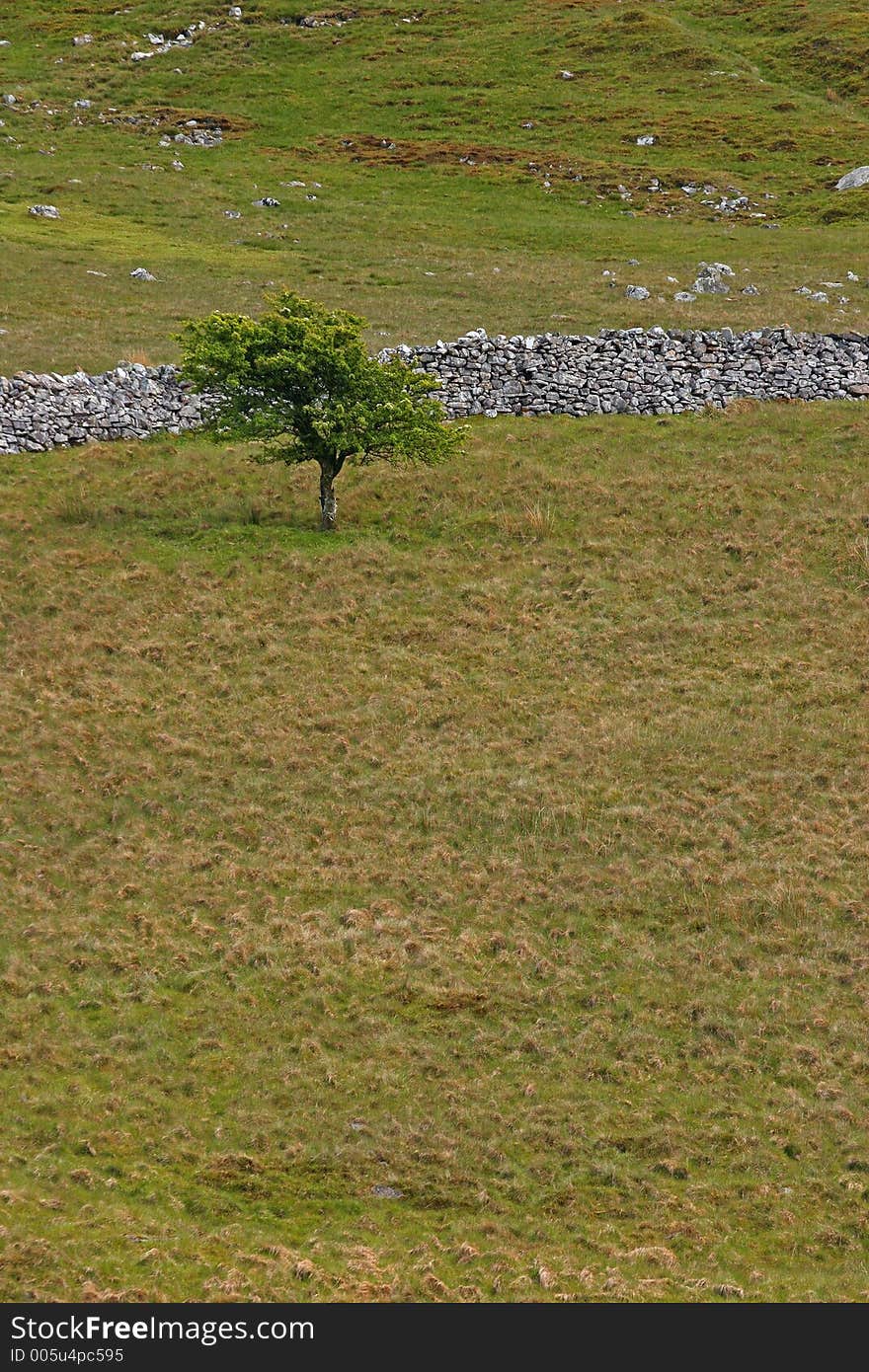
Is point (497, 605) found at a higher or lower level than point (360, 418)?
lower

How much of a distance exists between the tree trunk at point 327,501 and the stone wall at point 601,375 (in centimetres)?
702

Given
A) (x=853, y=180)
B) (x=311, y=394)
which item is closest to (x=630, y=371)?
(x=311, y=394)

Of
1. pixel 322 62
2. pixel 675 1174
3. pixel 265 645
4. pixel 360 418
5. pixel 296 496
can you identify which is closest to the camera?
pixel 675 1174

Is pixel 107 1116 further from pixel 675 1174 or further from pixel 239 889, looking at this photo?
pixel 675 1174

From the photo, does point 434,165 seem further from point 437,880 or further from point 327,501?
point 437,880

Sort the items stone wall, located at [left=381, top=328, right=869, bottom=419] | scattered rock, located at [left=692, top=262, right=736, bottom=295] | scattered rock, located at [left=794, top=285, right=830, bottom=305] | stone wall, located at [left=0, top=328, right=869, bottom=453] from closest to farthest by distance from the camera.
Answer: stone wall, located at [left=0, top=328, right=869, bottom=453]
stone wall, located at [left=381, top=328, right=869, bottom=419]
scattered rock, located at [left=794, top=285, right=830, bottom=305]
scattered rock, located at [left=692, top=262, right=736, bottom=295]

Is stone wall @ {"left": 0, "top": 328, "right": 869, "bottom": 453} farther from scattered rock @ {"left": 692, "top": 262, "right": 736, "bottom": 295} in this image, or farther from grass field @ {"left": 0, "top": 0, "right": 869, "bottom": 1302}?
scattered rock @ {"left": 692, "top": 262, "right": 736, "bottom": 295}

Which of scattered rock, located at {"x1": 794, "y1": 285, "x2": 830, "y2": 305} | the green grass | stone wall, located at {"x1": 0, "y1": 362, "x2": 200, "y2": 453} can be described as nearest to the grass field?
the green grass

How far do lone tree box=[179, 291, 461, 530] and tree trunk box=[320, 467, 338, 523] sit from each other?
25 millimetres

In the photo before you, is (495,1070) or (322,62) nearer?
(495,1070)

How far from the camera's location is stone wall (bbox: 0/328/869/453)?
40250mm

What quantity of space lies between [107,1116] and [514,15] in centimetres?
10654

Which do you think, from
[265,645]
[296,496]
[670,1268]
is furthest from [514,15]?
[670,1268]

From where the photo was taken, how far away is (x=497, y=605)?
1244 inches
